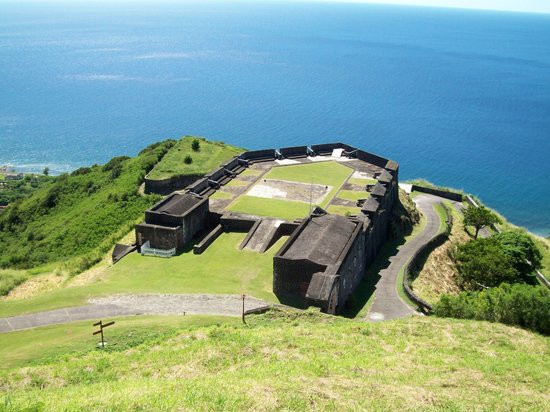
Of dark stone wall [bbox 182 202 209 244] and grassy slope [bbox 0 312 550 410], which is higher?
grassy slope [bbox 0 312 550 410]

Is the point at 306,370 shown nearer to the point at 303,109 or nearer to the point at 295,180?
the point at 295,180

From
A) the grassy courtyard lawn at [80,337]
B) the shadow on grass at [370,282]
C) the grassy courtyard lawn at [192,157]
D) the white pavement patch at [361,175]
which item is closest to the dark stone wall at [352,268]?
the shadow on grass at [370,282]

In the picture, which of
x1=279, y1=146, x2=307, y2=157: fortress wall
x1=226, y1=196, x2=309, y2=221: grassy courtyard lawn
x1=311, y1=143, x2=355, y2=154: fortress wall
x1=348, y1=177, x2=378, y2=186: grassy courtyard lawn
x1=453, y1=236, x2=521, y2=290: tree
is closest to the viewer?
x1=453, y1=236, x2=521, y2=290: tree

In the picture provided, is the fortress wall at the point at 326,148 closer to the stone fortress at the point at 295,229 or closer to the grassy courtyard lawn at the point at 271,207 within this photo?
the stone fortress at the point at 295,229

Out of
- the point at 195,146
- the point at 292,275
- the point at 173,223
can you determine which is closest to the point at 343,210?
the point at 292,275

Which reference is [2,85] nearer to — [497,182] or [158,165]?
[158,165]

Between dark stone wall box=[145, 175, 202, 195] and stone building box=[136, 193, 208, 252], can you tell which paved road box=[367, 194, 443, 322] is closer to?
stone building box=[136, 193, 208, 252]

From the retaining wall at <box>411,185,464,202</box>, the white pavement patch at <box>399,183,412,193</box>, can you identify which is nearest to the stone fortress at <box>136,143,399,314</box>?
the white pavement patch at <box>399,183,412,193</box>
